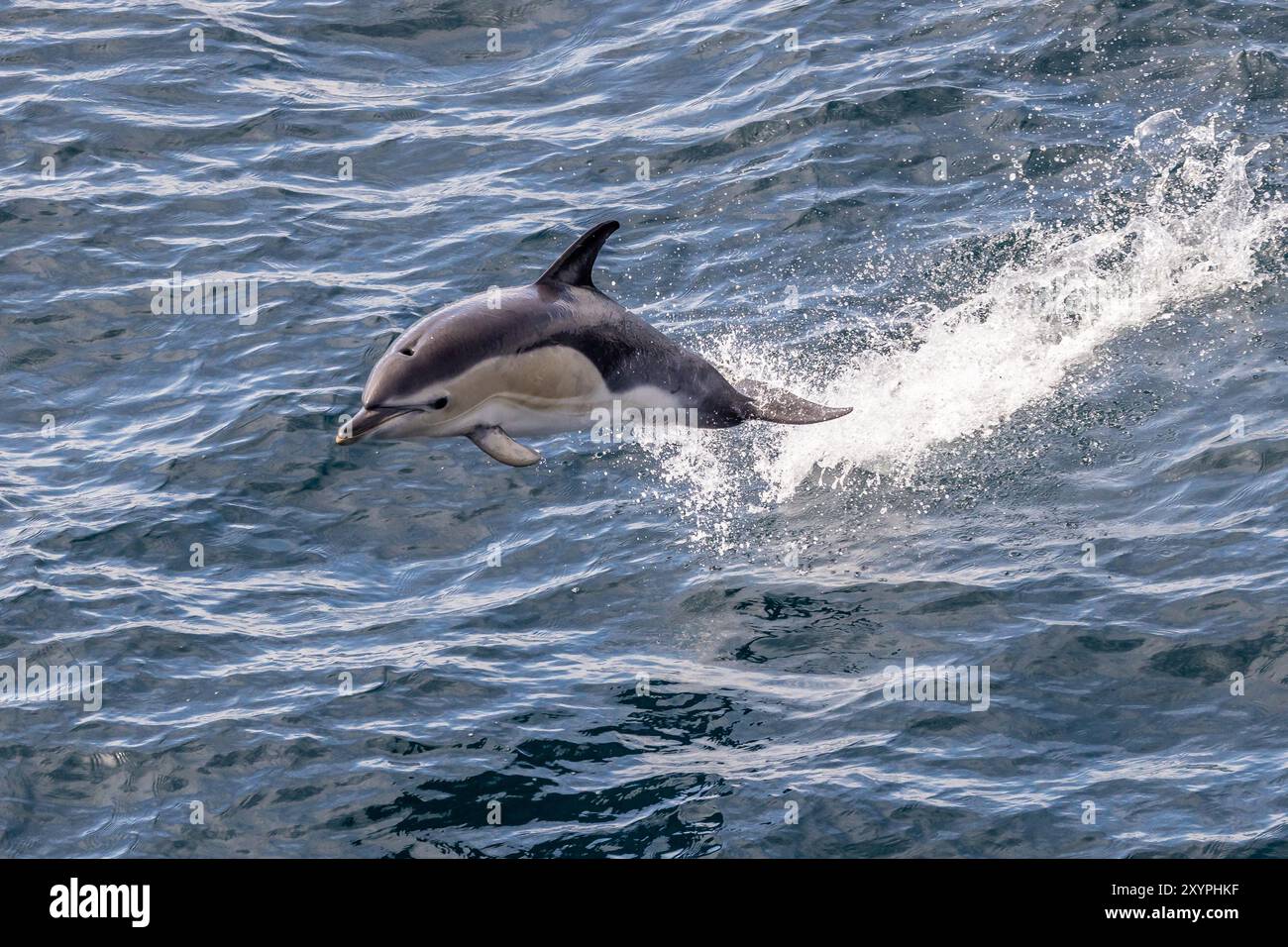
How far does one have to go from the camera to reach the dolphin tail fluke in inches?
525

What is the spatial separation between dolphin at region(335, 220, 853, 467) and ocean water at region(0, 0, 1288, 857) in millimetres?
1655

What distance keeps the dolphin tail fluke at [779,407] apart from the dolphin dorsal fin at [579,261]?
178 cm

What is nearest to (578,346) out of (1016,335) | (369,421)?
(369,421)

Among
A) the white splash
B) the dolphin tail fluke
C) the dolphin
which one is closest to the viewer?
the dolphin

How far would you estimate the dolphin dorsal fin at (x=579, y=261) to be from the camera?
470 inches

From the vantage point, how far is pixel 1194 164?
59.0ft

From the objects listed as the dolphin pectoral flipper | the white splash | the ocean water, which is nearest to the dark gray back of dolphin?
the dolphin pectoral flipper

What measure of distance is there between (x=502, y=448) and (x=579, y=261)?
1.50 m

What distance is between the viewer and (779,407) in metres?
13.5

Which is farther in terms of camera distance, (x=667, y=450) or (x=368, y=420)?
(x=667, y=450)

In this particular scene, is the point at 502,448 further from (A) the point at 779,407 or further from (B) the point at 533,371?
(A) the point at 779,407

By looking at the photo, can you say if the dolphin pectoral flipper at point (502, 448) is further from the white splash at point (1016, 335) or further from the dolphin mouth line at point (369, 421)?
the white splash at point (1016, 335)

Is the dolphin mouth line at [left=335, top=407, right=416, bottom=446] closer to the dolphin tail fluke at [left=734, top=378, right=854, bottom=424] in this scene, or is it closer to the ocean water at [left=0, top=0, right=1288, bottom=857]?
the ocean water at [left=0, top=0, right=1288, bottom=857]
